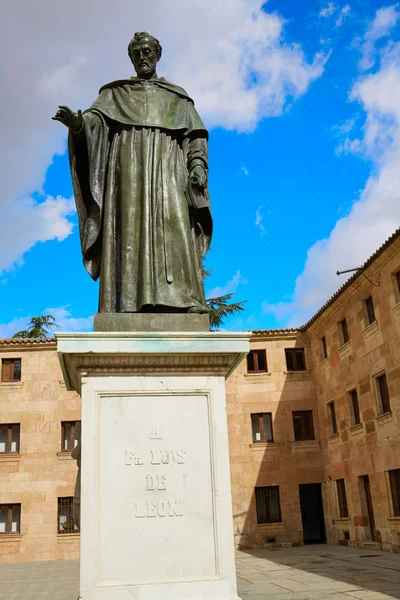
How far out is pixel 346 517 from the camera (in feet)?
77.9

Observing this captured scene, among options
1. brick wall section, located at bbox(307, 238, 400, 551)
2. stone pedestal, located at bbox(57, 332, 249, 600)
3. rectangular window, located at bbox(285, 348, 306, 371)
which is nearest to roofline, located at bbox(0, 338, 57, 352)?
rectangular window, located at bbox(285, 348, 306, 371)

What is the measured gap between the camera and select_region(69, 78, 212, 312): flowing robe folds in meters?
4.65

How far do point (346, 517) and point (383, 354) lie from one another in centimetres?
731

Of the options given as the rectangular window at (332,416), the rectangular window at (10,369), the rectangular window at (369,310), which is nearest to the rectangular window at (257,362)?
the rectangular window at (332,416)

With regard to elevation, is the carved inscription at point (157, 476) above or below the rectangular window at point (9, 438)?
below

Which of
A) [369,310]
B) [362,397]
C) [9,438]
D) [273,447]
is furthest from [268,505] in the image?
[9,438]

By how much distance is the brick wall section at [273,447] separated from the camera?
25266 millimetres

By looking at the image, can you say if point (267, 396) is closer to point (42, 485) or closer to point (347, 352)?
point (347, 352)

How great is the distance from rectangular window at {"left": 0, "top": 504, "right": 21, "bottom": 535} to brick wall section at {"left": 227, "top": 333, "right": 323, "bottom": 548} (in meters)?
8.63

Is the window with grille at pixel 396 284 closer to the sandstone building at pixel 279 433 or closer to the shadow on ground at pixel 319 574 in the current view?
the sandstone building at pixel 279 433

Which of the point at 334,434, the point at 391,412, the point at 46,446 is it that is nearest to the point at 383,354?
the point at 391,412

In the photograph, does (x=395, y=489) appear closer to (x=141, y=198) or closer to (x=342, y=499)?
(x=342, y=499)

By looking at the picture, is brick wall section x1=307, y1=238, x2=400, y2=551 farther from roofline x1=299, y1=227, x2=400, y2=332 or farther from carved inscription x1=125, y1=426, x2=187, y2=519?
carved inscription x1=125, y1=426, x2=187, y2=519

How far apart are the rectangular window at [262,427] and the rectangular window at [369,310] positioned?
727 cm
